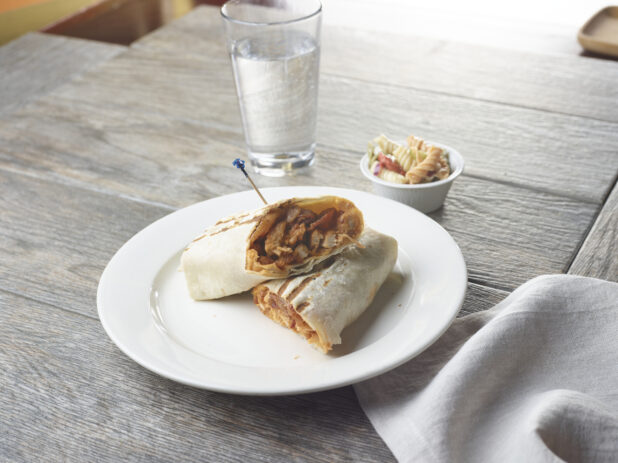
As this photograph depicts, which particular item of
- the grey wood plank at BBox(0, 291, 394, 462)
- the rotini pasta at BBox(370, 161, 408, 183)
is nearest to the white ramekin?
the rotini pasta at BBox(370, 161, 408, 183)

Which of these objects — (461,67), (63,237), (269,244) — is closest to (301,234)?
(269,244)

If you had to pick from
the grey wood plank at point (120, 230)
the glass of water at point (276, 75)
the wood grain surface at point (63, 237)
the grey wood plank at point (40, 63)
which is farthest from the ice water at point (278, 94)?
the grey wood plank at point (40, 63)

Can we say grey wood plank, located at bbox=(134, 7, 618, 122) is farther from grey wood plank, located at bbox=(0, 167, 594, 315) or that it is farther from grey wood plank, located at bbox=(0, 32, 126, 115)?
grey wood plank, located at bbox=(0, 167, 594, 315)

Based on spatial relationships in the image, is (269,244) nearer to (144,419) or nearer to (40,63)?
(144,419)

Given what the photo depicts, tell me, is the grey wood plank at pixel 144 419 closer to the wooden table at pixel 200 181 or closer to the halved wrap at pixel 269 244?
the wooden table at pixel 200 181

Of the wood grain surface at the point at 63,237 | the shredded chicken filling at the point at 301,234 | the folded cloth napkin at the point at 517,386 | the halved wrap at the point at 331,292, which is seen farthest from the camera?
the wood grain surface at the point at 63,237

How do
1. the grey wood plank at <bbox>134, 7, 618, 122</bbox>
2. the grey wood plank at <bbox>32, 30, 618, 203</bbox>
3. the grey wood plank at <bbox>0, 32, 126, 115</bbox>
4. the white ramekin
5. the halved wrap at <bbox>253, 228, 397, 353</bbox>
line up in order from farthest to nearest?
the grey wood plank at <bbox>0, 32, 126, 115</bbox>
the grey wood plank at <bbox>134, 7, 618, 122</bbox>
the grey wood plank at <bbox>32, 30, 618, 203</bbox>
the white ramekin
the halved wrap at <bbox>253, 228, 397, 353</bbox>

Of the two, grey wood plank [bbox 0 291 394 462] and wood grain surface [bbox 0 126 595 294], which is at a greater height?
grey wood plank [bbox 0 291 394 462]
